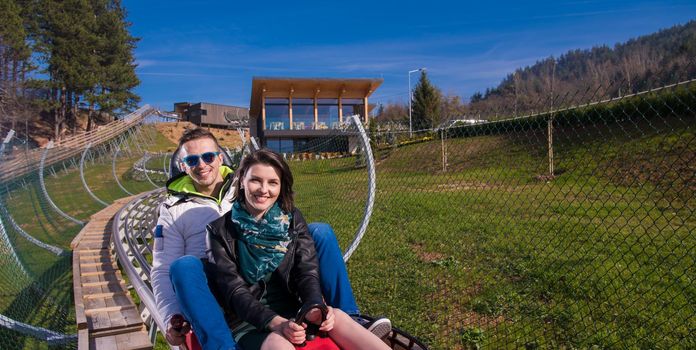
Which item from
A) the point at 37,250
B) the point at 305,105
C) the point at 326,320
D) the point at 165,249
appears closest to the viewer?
the point at 326,320

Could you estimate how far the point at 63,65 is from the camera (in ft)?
142

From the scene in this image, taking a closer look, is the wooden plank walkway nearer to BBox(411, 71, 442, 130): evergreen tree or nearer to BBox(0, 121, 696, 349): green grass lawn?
BBox(0, 121, 696, 349): green grass lawn

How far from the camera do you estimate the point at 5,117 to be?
35.2 m

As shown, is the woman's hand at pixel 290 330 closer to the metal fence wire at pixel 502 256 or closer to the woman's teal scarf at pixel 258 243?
the woman's teal scarf at pixel 258 243

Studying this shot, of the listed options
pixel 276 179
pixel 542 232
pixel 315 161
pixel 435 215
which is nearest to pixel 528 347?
pixel 276 179

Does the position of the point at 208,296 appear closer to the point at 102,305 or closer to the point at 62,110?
the point at 102,305

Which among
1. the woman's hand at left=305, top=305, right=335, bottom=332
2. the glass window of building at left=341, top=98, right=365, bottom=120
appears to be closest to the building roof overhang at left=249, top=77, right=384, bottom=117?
the glass window of building at left=341, top=98, right=365, bottom=120

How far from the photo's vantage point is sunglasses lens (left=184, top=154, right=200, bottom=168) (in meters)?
3.21

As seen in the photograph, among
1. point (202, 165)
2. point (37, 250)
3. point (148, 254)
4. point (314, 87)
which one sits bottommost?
point (148, 254)

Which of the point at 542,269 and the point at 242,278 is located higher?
the point at 242,278

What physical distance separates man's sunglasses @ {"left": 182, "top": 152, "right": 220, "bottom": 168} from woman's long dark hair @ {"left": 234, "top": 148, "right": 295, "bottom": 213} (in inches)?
17.0

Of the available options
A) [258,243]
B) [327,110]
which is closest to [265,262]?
[258,243]

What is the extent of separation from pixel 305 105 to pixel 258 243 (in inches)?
1422

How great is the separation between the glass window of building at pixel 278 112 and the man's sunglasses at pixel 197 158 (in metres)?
34.1
